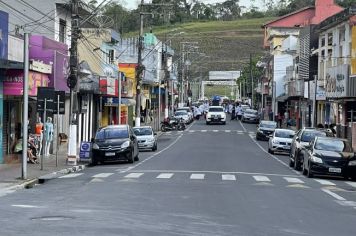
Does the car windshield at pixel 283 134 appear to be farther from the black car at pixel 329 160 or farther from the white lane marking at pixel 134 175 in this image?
the white lane marking at pixel 134 175

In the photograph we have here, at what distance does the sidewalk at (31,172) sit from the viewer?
73.2 ft

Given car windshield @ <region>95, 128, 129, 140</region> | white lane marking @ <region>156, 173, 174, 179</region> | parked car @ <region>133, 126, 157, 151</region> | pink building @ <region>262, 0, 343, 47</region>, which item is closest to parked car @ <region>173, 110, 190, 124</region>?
pink building @ <region>262, 0, 343, 47</region>

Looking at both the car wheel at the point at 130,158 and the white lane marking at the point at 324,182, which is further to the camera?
the car wheel at the point at 130,158

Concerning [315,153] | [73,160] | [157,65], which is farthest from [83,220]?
[157,65]

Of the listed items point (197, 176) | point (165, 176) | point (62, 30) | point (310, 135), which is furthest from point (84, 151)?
point (62, 30)

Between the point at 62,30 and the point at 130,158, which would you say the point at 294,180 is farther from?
the point at 62,30

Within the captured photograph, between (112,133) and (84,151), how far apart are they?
1.64 m

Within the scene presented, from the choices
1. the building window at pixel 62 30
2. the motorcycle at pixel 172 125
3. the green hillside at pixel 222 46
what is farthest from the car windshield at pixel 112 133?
the green hillside at pixel 222 46

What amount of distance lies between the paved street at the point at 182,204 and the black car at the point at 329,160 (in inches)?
22.7

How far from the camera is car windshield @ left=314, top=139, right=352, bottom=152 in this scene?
91.5 ft

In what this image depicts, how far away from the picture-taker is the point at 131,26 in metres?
105

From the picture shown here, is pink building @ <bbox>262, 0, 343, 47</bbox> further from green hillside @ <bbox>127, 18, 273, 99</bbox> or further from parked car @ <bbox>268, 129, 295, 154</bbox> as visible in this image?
green hillside @ <bbox>127, 18, 273, 99</bbox>

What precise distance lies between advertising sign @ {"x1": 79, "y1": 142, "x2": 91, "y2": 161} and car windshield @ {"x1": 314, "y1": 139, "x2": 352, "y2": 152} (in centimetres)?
1091

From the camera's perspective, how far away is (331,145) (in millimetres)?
28156
